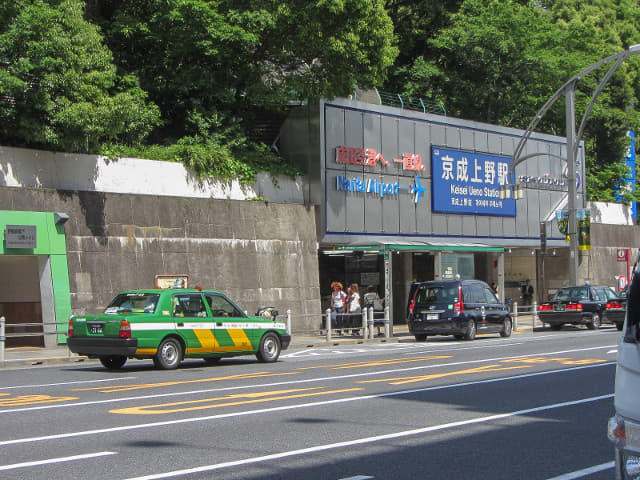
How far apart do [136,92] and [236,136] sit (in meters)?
4.53

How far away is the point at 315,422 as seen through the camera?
9.60 metres

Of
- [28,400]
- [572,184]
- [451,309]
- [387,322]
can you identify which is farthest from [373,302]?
[28,400]

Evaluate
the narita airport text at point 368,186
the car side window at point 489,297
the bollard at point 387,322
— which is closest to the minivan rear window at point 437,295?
the car side window at point 489,297

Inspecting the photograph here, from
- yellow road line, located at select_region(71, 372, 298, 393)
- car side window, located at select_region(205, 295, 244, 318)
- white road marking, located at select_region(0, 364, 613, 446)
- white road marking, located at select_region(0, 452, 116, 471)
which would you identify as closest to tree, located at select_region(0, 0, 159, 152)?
car side window, located at select_region(205, 295, 244, 318)

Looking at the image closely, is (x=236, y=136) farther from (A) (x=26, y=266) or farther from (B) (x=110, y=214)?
(A) (x=26, y=266)

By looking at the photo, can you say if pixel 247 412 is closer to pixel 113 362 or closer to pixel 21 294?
pixel 113 362

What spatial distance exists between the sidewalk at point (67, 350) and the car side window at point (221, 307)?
3.88m

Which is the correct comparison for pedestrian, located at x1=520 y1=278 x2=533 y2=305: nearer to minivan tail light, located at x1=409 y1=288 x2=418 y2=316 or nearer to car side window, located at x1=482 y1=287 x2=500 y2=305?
car side window, located at x1=482 y1=287 x2=500 y2=305

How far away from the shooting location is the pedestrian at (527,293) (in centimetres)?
4519

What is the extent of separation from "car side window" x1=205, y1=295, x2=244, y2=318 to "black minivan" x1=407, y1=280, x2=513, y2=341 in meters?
9.26

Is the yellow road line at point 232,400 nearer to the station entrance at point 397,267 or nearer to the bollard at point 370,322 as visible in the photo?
the bollard at point 370,322

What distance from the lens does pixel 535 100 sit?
4638 centimetres

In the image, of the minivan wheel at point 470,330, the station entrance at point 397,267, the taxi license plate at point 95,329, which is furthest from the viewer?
the station entrance at point 397,267

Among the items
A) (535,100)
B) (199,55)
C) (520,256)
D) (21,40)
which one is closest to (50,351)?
(21,40)
